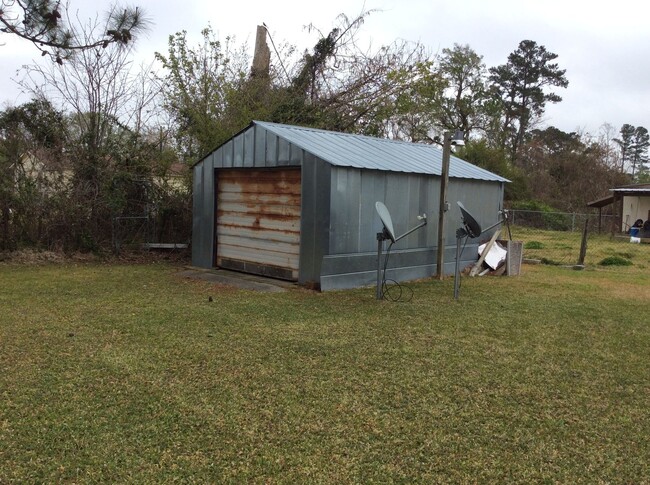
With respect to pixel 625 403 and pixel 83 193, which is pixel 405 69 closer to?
pixel 83 193

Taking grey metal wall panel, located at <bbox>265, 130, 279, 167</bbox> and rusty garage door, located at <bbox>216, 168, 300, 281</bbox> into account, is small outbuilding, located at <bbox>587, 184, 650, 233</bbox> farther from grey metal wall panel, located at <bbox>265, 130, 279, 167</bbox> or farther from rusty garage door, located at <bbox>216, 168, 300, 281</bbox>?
grey metal wall panel, located at <bbox>265, 130, 279, 167</bbox>

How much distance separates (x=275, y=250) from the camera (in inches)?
340

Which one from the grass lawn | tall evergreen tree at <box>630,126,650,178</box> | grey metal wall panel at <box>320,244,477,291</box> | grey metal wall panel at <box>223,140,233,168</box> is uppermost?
tall evergreen tree at <box>630,126,650,178</box>

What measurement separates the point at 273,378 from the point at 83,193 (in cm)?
776

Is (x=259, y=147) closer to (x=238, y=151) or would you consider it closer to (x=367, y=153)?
(x=238, y=151)

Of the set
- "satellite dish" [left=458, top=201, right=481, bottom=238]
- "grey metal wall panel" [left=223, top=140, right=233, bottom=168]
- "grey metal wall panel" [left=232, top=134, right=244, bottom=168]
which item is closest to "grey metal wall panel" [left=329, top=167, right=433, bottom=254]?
"satellite dish" [left=458, top=201, right=481, bottom=238]

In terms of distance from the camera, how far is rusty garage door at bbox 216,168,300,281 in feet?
27.5

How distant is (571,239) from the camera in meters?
19.2

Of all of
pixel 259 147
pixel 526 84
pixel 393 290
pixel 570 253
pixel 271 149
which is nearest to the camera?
pixel 393 290

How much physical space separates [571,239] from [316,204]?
14.4m

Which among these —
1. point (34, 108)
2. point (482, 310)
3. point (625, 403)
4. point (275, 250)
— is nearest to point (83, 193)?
point (34, 108)

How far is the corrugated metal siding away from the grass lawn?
2.30 m

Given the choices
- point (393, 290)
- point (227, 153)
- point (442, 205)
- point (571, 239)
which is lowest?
point (393, 290)

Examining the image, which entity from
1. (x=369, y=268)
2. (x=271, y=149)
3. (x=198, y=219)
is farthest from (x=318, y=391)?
(x=198, y=219)
